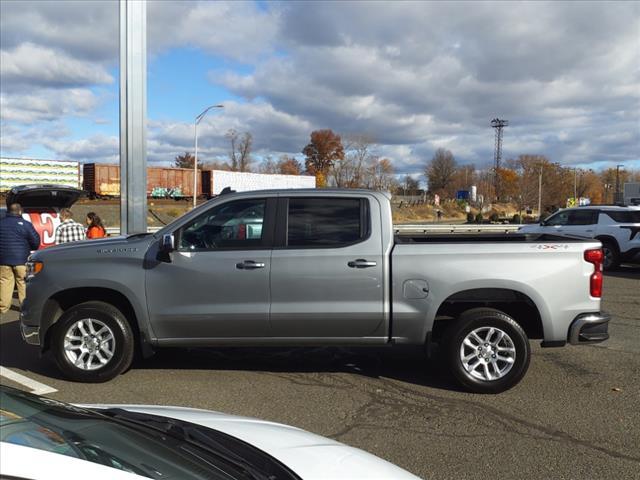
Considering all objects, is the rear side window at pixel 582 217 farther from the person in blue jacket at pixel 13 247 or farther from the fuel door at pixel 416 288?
the person in blue jacket at pixel 13 247

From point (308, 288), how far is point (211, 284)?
3.05 feet

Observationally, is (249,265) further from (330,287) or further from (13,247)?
(13,247)

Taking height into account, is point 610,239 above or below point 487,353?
above

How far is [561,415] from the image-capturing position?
480cm

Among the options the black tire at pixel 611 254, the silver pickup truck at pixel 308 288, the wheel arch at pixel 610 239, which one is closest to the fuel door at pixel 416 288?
the silver pickup truck at pixel 308 288

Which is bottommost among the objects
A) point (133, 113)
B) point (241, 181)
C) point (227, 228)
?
point (227, 228)

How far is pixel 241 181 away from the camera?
59938 millimetres

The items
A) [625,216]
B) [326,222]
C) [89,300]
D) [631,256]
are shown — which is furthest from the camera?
[625,216]

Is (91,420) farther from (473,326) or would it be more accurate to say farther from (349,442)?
(473,326)

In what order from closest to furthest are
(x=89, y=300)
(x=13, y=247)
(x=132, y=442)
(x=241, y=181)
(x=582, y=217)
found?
(x=132, y=442) < (x=89, y=300) < (x=13, y=247) < (x=582, y=217) < (x=241, y=181)

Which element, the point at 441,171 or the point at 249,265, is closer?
the point at 249,265

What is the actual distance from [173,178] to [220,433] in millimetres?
56576

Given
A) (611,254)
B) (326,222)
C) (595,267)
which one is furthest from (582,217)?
(326,222)

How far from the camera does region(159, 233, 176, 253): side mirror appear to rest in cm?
535
